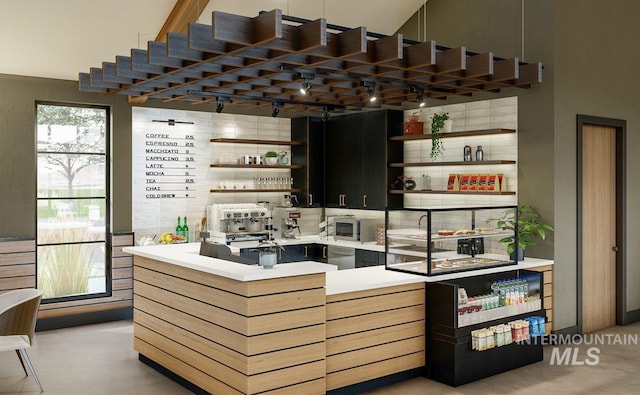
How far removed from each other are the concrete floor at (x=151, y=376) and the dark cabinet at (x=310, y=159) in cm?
351

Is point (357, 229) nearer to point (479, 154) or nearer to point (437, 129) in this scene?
point (437, 129)

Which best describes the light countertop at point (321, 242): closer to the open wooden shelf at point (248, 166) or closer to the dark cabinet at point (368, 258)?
the dark cabinet at point (368, 258)

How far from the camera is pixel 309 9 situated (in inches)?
283

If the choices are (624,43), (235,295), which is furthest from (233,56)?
(624,43)

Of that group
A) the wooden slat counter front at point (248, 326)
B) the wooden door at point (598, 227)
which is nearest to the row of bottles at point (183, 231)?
the wooden slat counter front at point (248, 326)

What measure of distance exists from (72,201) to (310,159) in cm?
334

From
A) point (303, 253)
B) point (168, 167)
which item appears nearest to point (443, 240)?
point (303, 253)

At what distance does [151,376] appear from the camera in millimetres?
5289

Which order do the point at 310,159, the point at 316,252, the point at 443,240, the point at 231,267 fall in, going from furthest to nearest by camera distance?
the point at 310,159
the point at 316,252
the point at 443,240
the point at 231,267

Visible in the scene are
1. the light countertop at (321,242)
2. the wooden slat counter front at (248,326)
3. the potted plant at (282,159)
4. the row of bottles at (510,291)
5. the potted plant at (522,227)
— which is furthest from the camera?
the potted plant at (282,159)

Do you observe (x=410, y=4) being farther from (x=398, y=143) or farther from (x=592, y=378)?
(x=592, y=378)

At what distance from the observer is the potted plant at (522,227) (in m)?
5.87

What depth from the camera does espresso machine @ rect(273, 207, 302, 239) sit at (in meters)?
8.51

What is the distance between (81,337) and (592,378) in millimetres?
5334
